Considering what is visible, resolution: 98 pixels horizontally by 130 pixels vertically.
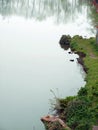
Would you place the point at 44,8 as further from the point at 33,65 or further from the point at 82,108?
the point at 82,108

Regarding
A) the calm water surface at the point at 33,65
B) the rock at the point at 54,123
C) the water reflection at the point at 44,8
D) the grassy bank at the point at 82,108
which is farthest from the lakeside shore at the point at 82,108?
the water reflection at the point at 44,8

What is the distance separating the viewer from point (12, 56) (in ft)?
99.9

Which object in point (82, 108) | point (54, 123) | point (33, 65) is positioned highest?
point (33, 65)

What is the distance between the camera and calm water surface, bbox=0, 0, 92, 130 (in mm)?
19859

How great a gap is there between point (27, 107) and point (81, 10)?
41226mm

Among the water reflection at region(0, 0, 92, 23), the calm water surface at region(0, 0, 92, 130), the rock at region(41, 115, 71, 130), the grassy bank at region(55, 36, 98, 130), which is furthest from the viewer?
the water reflection at region(0, 0, 92, 23)

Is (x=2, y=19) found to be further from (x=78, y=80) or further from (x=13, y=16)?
(x=78, y=80)

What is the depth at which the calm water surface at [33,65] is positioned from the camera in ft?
65.2

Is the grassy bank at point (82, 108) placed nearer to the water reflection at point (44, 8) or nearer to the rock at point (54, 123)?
the rock at point (54, 123)

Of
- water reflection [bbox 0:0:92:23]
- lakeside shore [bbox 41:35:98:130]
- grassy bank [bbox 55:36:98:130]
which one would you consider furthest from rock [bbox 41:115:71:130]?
water reflection [bbox 0:0:92:23]

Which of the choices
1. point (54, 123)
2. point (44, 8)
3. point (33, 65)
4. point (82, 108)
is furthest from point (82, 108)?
point (44, 8)

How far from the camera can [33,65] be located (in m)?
28.3

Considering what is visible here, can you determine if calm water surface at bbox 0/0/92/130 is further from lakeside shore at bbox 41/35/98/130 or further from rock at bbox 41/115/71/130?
lakeside shore at bbox 41/35/98/130

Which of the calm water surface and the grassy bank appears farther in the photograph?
the calm water surface
